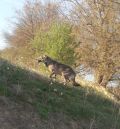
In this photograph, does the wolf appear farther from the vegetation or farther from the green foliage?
the green foliage

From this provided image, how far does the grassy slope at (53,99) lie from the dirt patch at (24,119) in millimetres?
122

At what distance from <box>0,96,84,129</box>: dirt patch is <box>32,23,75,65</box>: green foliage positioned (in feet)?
51.1

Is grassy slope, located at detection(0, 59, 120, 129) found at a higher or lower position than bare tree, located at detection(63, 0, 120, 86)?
lower

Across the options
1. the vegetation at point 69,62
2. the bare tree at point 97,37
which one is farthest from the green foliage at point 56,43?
the bare tree at point 97,37

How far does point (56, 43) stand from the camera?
2728cm

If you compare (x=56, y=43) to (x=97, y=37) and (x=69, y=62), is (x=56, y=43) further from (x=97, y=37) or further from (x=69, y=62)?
(x=97, y=37)

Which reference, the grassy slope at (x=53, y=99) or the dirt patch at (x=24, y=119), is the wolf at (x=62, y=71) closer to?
the grassy slope at (x=53, y=99)

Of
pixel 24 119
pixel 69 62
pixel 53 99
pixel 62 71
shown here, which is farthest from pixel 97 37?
pixel 24 119

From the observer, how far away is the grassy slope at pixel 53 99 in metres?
11.5

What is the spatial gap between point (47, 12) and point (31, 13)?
270 cm

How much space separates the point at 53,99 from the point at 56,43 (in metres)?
15.1

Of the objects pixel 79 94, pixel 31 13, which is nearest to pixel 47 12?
pixel 31 13

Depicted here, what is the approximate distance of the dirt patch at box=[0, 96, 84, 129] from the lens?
10082 mm

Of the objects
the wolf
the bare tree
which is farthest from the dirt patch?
the bare tree
